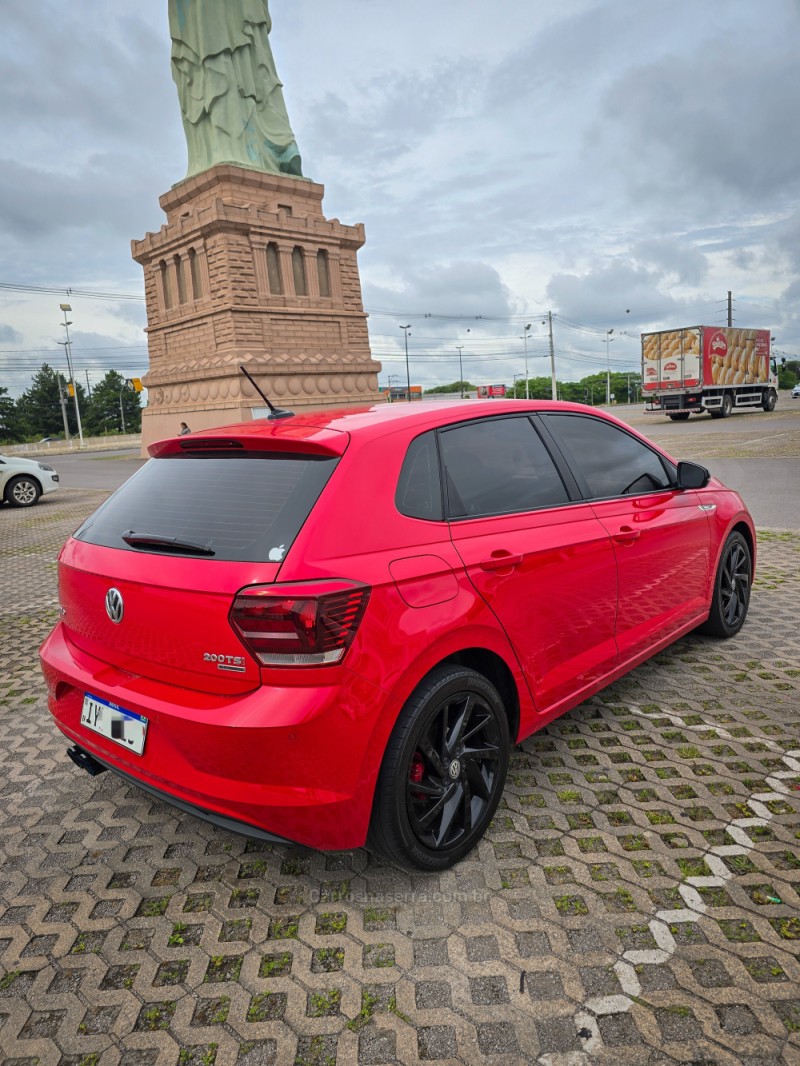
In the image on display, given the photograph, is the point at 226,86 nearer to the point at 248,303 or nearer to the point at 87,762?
the point at 248,303

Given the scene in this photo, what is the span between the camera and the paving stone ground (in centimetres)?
191

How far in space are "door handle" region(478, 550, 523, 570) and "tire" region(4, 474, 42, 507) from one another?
16363mm

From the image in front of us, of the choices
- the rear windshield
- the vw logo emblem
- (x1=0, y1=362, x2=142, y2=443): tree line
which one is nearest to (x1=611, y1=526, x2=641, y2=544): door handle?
the rear windshield

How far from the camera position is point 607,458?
11.7ft

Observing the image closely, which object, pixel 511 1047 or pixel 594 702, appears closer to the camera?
pixel 511 1047

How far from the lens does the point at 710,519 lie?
13.7 ft

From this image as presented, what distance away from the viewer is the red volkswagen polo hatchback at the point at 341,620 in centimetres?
212

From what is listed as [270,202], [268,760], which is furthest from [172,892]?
[270,202]

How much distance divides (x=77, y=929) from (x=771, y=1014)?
82.9 inches

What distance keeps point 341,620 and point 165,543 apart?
716mm

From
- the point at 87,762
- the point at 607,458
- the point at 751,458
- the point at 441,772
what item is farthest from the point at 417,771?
the point at 751,458

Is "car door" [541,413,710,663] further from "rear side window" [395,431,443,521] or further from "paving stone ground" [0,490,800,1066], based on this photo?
"rear side window" [395,431,443,521]

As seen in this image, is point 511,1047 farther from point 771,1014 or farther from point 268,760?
point 268,760

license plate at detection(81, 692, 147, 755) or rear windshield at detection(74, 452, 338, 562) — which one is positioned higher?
rear windshield at detection(74, 452, 338, 562)
